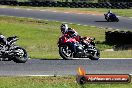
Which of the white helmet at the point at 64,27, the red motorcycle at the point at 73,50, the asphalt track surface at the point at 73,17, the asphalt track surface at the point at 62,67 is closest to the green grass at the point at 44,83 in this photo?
the asphalt track surface at the point at 62,67

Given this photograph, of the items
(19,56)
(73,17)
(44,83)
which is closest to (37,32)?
(73,17)

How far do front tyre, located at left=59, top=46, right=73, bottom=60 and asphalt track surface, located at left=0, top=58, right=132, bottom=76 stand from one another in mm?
509

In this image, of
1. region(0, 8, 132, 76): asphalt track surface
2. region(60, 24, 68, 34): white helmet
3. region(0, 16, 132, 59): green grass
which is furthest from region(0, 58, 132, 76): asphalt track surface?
region(0, 16, 132, 59): green grass

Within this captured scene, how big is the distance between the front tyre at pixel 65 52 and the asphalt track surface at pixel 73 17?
69.1ft

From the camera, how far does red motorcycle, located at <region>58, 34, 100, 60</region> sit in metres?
17.3

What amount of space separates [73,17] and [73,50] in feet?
92.4

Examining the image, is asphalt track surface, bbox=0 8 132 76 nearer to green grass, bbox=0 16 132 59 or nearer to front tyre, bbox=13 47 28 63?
front tyre, bbox=13 47 28 63

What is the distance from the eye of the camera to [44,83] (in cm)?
1158

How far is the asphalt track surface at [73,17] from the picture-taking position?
4010cm

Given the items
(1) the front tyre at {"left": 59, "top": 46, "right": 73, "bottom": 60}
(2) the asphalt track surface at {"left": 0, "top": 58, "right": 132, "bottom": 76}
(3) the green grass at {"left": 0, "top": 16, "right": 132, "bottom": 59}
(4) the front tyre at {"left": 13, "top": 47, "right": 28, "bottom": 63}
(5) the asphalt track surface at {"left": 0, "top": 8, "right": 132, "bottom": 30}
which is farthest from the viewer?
(5) the asphalt track surface at {"left": 0, "top": 8, "right": 132, "bottom": 30}

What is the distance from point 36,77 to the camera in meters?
12.6

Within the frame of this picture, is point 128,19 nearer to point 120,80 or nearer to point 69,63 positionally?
point 69,63

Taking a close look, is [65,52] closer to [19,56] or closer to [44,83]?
[19,56]

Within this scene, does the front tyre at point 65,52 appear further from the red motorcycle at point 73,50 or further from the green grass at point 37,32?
the green grass at point 37,32
